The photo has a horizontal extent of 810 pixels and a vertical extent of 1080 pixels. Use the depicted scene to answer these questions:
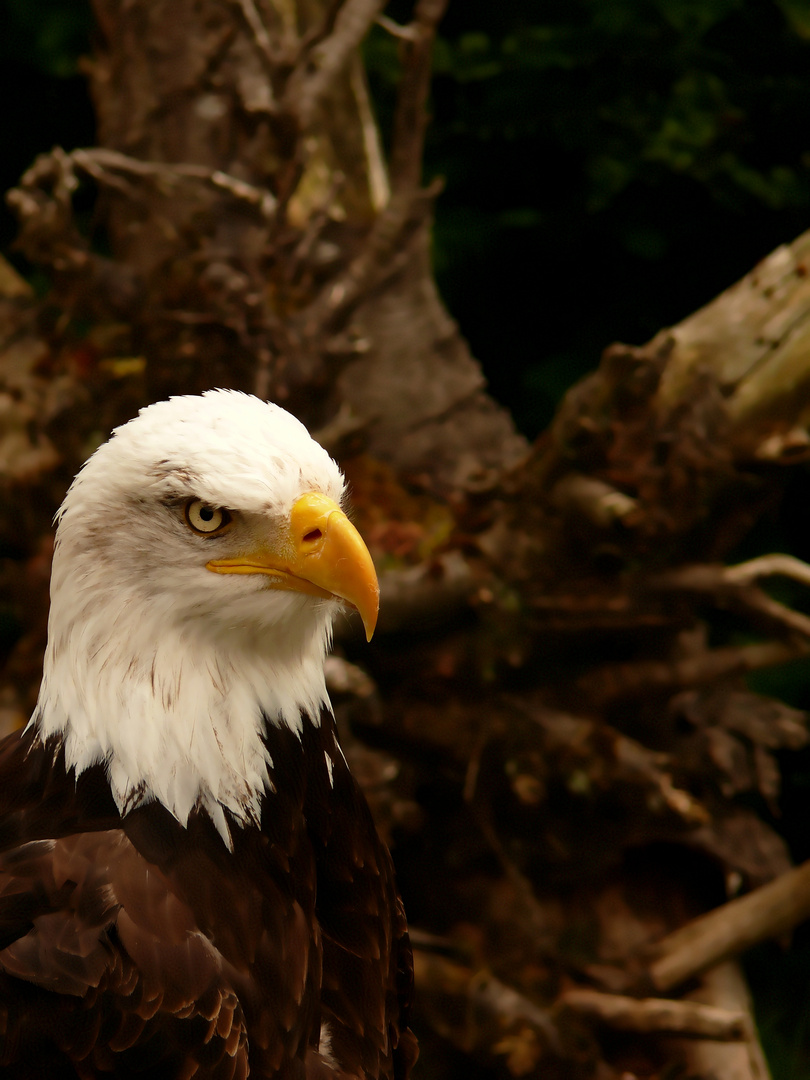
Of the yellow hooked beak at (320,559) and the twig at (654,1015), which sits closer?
the yellow hooked beak at (320,559)

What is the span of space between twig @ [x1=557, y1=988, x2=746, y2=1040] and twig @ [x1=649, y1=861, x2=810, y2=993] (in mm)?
115

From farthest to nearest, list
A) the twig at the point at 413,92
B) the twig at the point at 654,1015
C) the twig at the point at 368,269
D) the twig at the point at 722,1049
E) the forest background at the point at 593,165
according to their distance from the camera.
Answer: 1. the forest background at the point at 593,165
2. the twig at the point at 368,269
3. the twig at the point at 413,92
4. the twig at the point at 722,1049
5. the twig at the point at 654,1015

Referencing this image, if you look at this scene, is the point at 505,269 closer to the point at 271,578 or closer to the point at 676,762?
the point at 676,762

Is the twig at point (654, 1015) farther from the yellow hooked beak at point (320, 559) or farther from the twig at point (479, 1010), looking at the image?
the yellow hooked beak at point (320, 559)

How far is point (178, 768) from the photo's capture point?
1.66m

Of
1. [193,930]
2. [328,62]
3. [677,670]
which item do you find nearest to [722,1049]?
[677,670]

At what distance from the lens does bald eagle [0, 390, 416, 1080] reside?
1522 mm

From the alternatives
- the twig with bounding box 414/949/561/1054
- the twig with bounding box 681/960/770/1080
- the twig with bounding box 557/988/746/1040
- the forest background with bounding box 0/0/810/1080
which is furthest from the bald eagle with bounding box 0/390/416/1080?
the forest background with bounding box 0/0/810/1080

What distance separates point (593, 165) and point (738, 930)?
2908 mm

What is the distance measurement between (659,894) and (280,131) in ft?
9.34

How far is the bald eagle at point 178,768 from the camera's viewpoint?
1522mm

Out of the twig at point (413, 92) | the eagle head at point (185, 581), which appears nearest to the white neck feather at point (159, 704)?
the eagle head at point (185, 581)

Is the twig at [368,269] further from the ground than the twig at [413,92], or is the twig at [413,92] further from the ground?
the twig at [413,92]

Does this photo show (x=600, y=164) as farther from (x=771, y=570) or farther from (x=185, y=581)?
(x=185, y=581)
